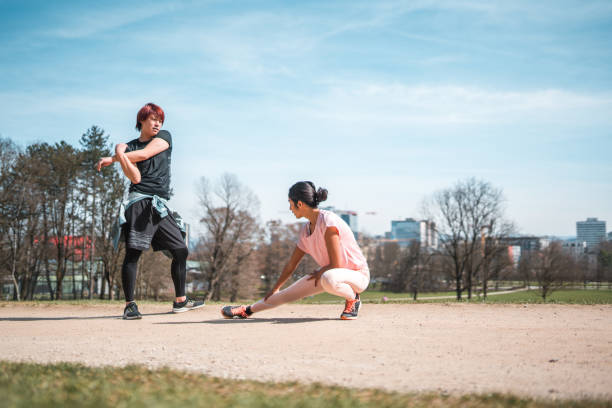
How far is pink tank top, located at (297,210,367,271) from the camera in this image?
596 centimetres

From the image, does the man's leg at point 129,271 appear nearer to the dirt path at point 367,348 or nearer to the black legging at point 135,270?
the black legging at point 135,270

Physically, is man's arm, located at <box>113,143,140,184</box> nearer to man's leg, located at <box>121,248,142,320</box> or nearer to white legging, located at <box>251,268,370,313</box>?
man's leg, located at <box>121,248,142,320</box>

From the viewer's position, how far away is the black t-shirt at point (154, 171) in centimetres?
647

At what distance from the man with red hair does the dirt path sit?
2.09ft

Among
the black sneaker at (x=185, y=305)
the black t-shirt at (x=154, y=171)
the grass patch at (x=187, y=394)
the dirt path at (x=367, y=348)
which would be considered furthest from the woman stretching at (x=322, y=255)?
the grass patch at (x=187, y=394)

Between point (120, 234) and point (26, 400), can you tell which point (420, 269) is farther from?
point (26, 400)

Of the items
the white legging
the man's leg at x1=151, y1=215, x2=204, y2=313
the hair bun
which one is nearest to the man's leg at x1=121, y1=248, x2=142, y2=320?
the man's leg at x1=151, y1=215, x2=204, y2=313

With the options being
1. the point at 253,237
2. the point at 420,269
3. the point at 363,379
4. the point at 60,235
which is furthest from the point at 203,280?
the point at 363,379

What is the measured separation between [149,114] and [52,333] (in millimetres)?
2904

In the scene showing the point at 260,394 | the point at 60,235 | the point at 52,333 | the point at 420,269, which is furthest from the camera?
the point at 420,269

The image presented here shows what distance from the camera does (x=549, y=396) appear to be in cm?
282

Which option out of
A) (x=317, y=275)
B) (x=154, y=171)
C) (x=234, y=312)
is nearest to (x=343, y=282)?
(x=317, y=275)

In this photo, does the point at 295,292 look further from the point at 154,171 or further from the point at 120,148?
the point at 120,148

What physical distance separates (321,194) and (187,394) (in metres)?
3.69
